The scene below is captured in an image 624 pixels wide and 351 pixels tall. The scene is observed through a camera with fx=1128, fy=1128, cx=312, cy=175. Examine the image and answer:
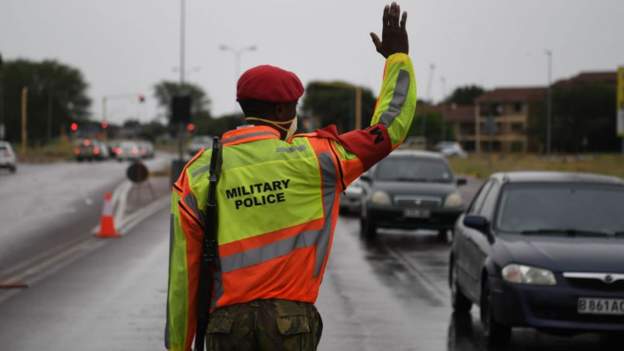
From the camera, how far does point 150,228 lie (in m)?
22.9

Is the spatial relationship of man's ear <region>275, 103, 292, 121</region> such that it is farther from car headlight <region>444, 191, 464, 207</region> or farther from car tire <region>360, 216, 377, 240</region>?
car headlight <region>444, 191, 464, 207</region>

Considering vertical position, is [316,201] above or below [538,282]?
above

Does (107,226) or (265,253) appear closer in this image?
(265,253)

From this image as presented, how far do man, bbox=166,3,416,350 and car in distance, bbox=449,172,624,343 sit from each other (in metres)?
5.05

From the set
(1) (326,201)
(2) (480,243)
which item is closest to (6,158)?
(2) (480,243)

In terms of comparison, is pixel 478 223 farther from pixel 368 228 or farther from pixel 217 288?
pixel 368 228

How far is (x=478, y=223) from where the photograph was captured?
9.91 m

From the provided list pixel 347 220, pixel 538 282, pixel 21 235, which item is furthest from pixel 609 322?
pixel 347 220

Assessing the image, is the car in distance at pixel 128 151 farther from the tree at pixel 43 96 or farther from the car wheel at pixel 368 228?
the car wheel at pixel 368 228

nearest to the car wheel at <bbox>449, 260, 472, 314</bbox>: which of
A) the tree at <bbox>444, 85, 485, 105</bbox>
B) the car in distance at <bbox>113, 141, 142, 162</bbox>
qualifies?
the car in distance at <bbox>113, 141, 142, 162</bbox>

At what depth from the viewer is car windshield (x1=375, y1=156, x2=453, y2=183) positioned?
71.8 ft

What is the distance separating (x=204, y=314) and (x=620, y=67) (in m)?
33.8

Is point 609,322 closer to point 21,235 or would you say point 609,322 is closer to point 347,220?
point 21,235

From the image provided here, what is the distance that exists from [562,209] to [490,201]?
0.76m
